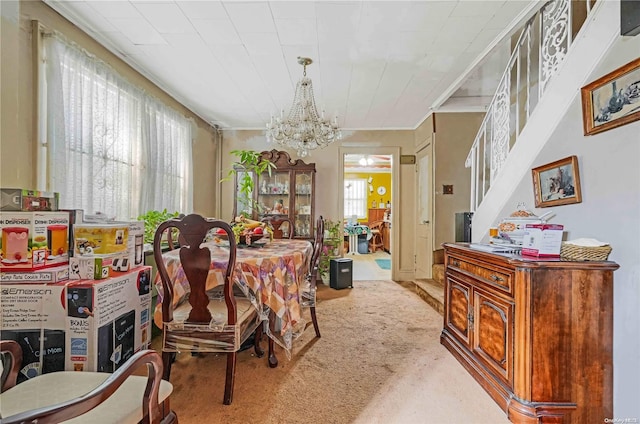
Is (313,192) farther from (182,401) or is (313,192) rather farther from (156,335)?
(182,401)

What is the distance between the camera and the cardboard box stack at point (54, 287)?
58.1 inches

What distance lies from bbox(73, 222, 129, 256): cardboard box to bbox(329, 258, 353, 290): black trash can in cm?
300

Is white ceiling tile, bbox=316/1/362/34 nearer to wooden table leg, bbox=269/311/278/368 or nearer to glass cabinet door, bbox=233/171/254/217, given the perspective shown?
wooden table leg, bbox=269/311/278/368

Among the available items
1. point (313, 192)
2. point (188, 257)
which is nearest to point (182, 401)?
point (188, 257)

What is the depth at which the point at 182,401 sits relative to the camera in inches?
67.0

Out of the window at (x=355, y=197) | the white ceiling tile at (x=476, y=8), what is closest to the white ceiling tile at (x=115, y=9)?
the white ceiling tile at (x=476, y=8)

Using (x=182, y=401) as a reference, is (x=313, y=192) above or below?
above

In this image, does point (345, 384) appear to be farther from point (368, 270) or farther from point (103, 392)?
point (368, 270)

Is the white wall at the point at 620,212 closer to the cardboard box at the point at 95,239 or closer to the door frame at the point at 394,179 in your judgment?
the cardboard box at the point at 95,239

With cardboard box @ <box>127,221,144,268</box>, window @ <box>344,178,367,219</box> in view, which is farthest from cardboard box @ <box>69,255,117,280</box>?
window @ <box>344,178,367,219</box>

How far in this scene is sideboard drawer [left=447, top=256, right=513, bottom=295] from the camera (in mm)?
1655

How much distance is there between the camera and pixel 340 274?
14.3 feet

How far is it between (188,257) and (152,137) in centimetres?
216

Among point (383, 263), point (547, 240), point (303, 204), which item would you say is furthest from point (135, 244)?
point (383, 263)
